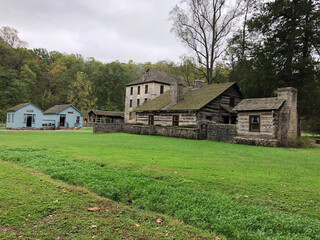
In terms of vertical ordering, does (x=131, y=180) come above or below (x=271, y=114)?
below

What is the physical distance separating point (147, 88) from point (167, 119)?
2252 cm

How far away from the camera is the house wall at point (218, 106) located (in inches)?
1008

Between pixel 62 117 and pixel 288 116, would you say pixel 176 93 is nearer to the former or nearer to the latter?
pixel 288 116

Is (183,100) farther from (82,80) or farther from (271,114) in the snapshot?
(82,80)

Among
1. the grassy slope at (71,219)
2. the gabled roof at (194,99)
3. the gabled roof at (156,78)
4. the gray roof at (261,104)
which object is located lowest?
the grassy slope at (71,219)

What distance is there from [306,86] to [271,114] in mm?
7946

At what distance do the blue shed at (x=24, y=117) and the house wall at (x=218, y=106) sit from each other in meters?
27.6

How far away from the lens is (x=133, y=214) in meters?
4.32

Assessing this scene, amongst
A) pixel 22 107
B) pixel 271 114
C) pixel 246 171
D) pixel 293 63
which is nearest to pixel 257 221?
pixel 246 171

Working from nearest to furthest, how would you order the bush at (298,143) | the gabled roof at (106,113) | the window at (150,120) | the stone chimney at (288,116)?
1. the bush at (298,143)
2. the stone chimney at (288,116)
3. the window at (150,120)
4. the gabled roof at (106,113)

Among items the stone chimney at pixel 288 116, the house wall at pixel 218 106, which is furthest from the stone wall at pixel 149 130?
the stone chimney at pixel 288 116

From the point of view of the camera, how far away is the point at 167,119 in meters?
28.6

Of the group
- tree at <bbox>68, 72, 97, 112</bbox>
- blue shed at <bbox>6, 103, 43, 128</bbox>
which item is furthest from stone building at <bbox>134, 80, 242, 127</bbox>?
tree at <bbox>68, 72, 97, 112</bbox>

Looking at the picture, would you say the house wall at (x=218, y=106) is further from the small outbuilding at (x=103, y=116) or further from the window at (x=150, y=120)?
the small outbuilding at (x=103, y=116)
